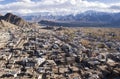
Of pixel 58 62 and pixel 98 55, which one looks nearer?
pixel 58 62

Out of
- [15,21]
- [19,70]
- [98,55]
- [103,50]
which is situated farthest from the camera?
[15,21]

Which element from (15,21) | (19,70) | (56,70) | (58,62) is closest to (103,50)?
(58,62)

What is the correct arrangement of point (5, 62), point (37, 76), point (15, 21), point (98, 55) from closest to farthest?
point (37, 76)
point (5, 62)
point (98, 55)
point (15, 21)

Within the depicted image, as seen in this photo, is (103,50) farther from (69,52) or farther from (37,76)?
(37,76)

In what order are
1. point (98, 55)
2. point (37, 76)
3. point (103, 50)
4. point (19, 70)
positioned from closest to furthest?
point (37, 76), point (19, 70), point (98, 55), point (103, 50)

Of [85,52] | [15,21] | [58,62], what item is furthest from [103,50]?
[15,21]

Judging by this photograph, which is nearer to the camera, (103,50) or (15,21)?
(103,50)

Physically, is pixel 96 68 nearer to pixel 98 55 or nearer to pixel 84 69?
pixel 84 69

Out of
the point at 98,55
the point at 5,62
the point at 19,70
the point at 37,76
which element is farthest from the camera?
the point at 98,55

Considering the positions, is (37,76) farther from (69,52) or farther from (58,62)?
(69,52)
